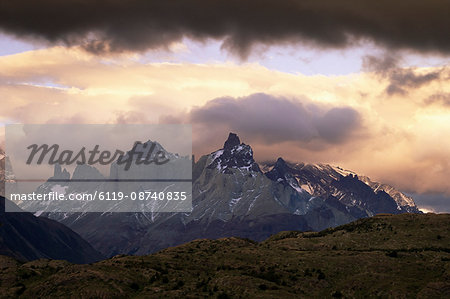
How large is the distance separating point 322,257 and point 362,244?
24.2 meters

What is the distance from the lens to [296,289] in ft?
447

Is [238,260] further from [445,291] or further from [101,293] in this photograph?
[445,291]

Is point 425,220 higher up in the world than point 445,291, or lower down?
higher up

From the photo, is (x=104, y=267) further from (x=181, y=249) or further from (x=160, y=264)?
(x=181, y=249)

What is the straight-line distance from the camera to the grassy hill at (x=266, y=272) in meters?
130

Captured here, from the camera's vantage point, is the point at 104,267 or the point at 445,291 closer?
the point at 445,291

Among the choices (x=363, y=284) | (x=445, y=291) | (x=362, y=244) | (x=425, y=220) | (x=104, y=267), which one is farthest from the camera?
(x=425, y=220)

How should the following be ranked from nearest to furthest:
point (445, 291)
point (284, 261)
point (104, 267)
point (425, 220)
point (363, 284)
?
1. point (445, 291)
2. point (363, 284)
3. point (104, 267)
4. point (284, 261)
5. point (425, 220)

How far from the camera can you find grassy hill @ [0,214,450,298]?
130 m

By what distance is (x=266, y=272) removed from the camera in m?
147

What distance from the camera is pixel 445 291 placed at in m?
124

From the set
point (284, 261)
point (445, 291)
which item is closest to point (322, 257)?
point (284, 261)

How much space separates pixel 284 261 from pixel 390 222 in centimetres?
5419

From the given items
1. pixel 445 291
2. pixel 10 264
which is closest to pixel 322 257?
pixel 445 291
